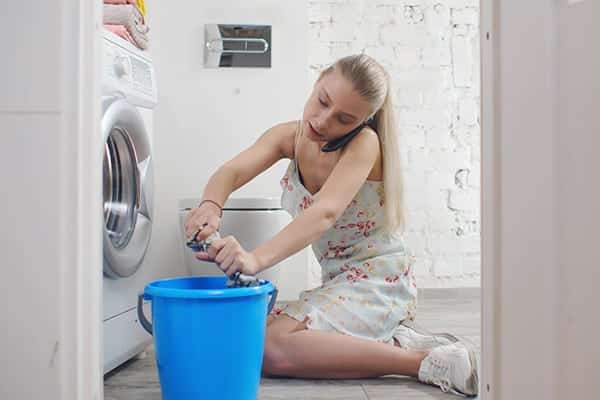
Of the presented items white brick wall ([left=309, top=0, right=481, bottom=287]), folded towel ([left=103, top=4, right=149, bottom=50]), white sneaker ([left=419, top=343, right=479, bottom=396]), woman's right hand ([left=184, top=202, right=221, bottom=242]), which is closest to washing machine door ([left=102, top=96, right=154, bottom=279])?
woman's right hand ([left=184, top=202, right=221, bottom=242])

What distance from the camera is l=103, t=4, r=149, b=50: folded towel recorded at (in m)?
1.59

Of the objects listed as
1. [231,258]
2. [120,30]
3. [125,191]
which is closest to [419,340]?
[231,258]

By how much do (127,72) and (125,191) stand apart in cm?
28

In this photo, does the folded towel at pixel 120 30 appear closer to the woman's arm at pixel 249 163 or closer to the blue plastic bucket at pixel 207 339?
the woman's arm at pixel 249 163

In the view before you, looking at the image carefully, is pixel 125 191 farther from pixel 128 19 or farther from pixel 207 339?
pixel 207 339

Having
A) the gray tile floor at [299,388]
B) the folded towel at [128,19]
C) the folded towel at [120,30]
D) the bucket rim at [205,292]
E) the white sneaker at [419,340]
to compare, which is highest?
the folded towel at [128,19]
